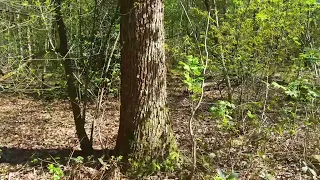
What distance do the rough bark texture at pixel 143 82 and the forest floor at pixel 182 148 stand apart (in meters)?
0.50

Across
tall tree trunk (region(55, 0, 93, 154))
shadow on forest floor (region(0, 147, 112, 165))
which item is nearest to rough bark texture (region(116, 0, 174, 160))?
shadow on forest floor (region(0, 147, 112, 165))

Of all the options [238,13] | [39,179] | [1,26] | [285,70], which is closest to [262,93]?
[285,70]

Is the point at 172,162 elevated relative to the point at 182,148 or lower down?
elevated

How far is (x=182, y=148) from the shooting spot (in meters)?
5.64

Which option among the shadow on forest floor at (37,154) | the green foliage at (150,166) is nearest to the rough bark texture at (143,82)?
the green foliage at (150,166)

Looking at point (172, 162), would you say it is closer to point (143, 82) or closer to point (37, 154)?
point (143, 82)

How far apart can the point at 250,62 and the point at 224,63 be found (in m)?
0.54

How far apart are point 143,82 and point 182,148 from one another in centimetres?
166

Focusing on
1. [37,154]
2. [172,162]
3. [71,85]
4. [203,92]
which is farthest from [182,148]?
[37,154]

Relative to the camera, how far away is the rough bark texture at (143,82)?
14.9ft

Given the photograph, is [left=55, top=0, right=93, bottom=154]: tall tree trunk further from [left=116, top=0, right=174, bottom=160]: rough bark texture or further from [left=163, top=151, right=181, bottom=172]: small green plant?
[left=163, top=151, right=181, bottom=172]: small green plant

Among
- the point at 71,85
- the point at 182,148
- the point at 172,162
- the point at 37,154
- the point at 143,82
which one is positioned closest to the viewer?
the point at 143,82

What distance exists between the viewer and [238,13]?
6.21 meters

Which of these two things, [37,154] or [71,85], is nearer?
[71,85]
